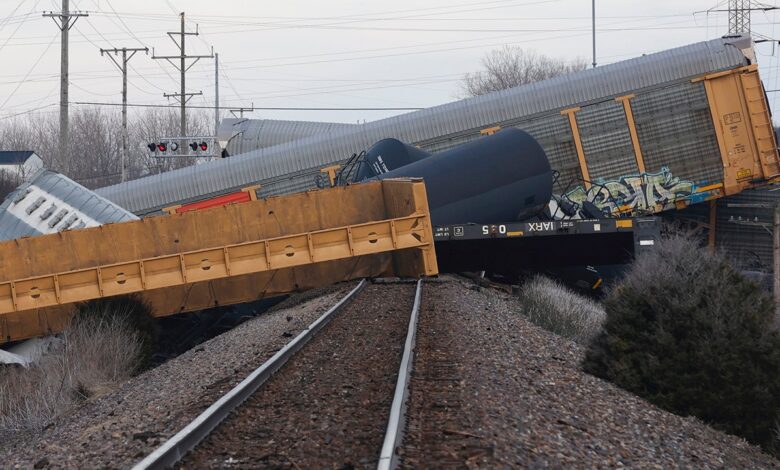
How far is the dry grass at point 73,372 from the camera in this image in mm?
9930

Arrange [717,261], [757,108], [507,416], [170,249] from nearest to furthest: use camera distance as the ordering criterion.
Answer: [507,416]
[717,261]
[170,249]
[757,108]

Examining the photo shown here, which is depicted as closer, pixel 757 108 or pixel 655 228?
pixel 655 228

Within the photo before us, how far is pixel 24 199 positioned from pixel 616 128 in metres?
16.8

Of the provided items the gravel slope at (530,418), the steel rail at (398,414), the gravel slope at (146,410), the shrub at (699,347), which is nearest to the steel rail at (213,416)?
the gravel slope at (146,410)

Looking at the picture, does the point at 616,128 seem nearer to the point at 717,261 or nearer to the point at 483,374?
the point at 717,261

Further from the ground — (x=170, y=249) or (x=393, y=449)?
(x=170, y=249)

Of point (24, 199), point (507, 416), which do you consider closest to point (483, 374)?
point (507, 416)

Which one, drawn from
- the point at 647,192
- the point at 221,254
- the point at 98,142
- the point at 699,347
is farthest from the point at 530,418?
the point at 98,142

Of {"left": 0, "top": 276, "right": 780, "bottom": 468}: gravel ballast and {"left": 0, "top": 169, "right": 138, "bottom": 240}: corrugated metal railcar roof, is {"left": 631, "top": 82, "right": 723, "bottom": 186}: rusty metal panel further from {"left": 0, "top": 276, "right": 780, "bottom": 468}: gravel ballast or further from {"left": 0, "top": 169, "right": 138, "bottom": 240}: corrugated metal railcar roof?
{"left": 0, "top": 276, "right": 780, "bottom": 468}: gravel ballast

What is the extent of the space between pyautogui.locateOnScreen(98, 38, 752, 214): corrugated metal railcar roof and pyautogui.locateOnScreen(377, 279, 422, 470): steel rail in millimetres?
19229

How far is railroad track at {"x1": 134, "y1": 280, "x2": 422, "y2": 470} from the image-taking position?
5.93 m

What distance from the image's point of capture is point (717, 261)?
11.3m

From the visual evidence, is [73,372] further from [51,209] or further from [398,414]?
[51,209]

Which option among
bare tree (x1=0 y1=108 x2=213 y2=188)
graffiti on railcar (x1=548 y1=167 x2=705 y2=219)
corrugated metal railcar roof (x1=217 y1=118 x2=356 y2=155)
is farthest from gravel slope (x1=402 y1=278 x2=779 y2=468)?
bare tree (x1=0 y1=108 x2=213 y2=188)
